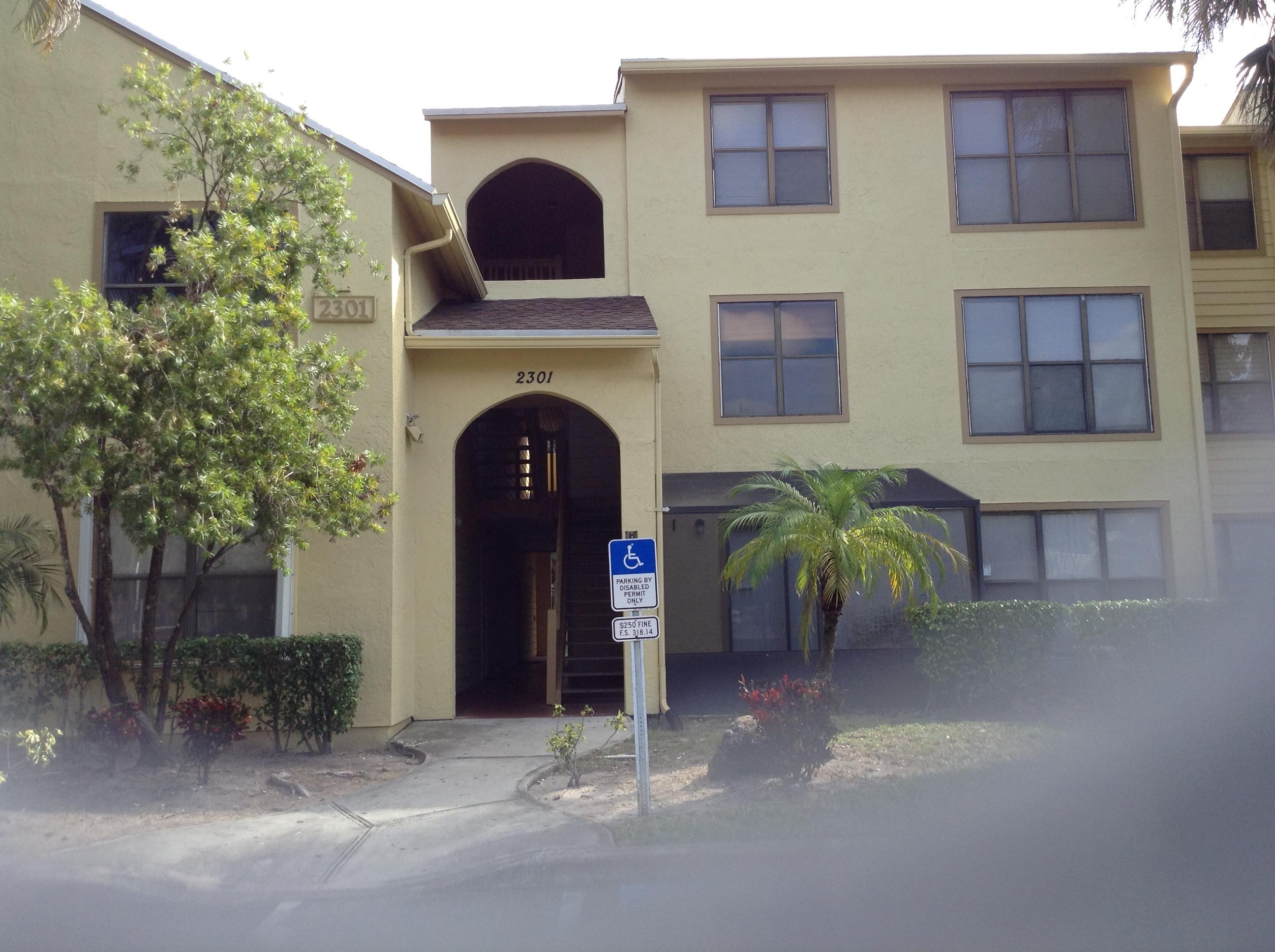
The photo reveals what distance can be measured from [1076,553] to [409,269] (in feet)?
32.4

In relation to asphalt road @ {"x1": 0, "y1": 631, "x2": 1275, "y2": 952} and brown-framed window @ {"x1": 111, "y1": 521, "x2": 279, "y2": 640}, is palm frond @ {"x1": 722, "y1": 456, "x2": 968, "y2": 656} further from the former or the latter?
brown-framed window @ {"x1": 111, "y1": 521, "x2": 279, "y2": 640}

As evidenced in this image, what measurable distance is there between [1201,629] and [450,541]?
8.66 m

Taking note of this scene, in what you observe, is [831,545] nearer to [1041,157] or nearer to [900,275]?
[900,275]

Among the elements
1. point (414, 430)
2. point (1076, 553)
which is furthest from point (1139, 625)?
point (414, 430)

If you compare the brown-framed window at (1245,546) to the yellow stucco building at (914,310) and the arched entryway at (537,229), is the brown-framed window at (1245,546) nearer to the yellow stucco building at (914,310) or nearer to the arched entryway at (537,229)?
the yellow stucco building at (914,310)

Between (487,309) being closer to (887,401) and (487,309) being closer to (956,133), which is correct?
(887,401)

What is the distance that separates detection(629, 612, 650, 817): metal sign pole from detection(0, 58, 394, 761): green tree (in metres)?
3.46

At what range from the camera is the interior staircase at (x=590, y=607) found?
49.4 ft

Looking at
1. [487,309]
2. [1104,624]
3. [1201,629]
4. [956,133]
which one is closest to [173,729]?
[487,309]

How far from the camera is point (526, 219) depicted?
64.4ft

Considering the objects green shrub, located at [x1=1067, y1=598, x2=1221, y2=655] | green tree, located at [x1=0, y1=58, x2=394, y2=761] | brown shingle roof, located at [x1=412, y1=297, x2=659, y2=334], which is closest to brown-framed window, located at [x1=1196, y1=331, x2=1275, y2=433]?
green shrub, located at [x1=1067, y1=598, x2=1221, y2=655]

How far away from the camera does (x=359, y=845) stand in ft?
26.5

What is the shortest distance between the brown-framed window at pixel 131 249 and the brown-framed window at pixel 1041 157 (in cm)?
1074

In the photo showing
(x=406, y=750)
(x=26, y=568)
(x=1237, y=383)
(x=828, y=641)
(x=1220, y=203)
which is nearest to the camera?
(x=26, y=568)
